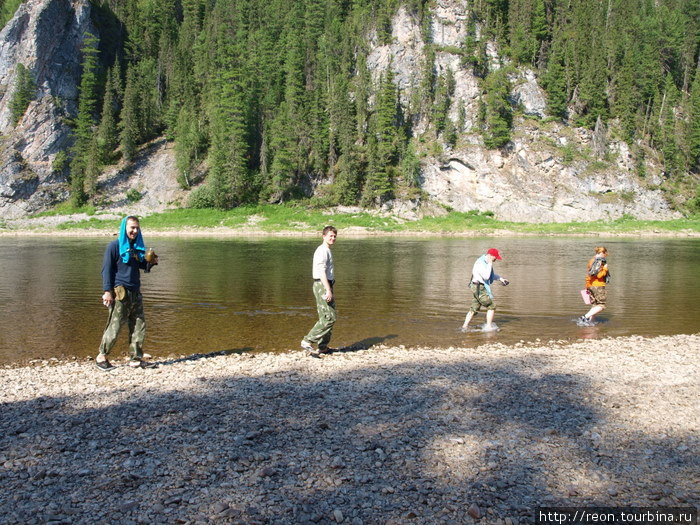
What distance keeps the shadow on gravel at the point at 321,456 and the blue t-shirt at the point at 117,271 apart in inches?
98.8

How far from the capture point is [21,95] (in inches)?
3019

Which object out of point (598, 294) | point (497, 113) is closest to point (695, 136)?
point (497, 113)

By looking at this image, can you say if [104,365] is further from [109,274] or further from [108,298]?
[109,274]

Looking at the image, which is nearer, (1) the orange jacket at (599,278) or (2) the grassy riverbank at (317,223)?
(1) the orange jacket at (599,278)

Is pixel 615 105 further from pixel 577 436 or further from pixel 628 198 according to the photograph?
pixel 577 436

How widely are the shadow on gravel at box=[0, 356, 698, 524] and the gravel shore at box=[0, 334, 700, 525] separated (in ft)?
0.07

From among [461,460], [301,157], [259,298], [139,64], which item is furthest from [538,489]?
[139,64]

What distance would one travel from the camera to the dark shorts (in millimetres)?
14312

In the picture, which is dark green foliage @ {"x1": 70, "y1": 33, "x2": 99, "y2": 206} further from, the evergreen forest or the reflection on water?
the reflection on water

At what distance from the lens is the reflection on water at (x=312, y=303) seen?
12688 mm

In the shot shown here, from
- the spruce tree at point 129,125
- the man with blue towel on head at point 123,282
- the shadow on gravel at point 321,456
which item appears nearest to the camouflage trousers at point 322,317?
the shadow on gravel at point 321,456

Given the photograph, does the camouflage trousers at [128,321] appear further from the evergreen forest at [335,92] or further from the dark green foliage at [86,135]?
the dark green foliage at [86,135]

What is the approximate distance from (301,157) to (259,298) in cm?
6338

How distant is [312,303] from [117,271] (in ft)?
29.0
